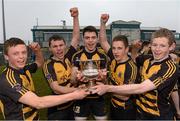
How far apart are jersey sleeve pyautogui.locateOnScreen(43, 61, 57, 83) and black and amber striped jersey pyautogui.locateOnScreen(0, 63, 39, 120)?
49.1 inches

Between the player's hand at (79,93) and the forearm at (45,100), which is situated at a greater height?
the player's hand at (79,93)

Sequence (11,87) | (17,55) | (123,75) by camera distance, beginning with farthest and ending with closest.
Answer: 1. (123,75)
2. (17,55)
3. (11,87)

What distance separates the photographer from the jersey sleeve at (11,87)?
147 inches

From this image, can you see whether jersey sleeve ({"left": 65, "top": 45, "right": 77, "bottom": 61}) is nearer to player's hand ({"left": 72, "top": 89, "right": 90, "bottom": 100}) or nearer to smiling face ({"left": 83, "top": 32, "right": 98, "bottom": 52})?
smiling face ({"left": 83, "top": 32, "right": 98, "bottom": 52})

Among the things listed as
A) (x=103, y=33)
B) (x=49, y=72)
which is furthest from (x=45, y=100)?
(x=103, y=33)

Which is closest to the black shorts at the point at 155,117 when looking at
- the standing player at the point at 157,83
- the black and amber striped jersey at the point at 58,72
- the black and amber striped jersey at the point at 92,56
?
the standing player at the point at 157,83

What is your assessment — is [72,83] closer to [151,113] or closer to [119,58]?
[119,58]

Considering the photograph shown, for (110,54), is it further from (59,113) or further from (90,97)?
(59,113)

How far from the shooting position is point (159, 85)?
13.5ft

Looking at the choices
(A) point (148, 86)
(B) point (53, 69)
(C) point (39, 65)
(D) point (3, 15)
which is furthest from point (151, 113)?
(D) point (3, 15)

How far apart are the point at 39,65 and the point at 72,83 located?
2.41ft

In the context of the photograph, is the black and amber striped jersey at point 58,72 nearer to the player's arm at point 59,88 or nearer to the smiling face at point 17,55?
the player's arm at point 59,88

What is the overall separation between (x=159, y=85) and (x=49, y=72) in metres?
1.99

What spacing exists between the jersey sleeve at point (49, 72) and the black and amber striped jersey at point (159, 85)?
1.56 metres
